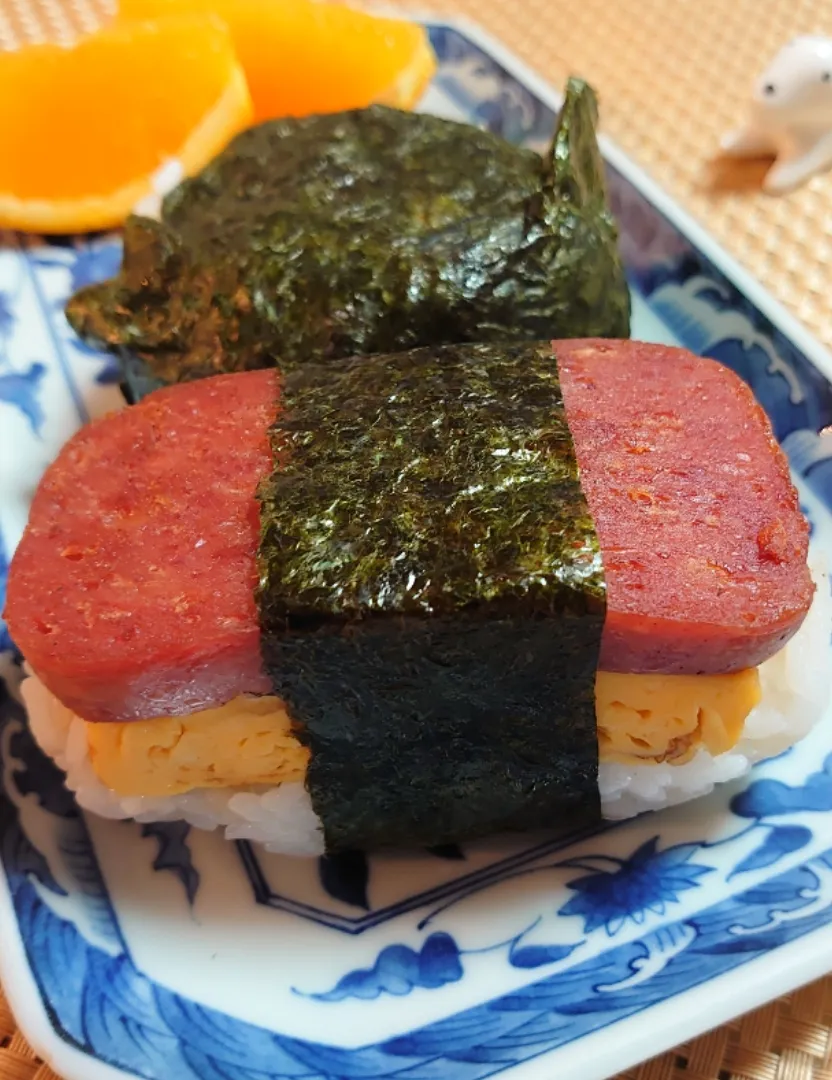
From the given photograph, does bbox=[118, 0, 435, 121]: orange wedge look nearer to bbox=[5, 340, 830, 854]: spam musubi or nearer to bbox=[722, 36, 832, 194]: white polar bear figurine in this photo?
bbox=[722, 36, 832, 194]: white polar bear figurine

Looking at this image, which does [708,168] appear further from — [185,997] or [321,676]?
[185,997]

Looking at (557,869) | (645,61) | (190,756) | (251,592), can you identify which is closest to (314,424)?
(251,592)

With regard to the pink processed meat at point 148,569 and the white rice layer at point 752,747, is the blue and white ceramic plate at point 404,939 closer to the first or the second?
the white rice layer at point 752,747

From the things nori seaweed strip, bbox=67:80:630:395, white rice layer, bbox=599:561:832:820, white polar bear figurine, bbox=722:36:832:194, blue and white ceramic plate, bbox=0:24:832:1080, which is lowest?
blue and white ceramic plate, bbox=0:24:832:1080

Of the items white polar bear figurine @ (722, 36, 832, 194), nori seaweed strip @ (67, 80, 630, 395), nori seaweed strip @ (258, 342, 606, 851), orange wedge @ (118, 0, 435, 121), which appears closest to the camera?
nori seaweed strip @ (258, 342, 606, 851)

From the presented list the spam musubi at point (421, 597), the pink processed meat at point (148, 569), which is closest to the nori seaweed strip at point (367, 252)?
the spam musubi at point (421, 597)

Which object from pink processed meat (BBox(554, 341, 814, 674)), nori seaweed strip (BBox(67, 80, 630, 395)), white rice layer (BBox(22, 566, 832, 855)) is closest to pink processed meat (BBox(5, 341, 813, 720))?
pink processed meat (BBox(554, 341, 814, 674))

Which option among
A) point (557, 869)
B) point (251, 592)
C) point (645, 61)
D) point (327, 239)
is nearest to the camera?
point (251, 592)
